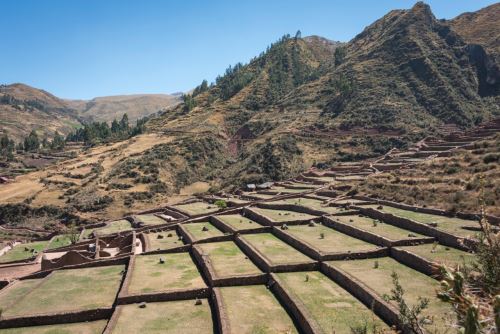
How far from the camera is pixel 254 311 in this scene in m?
20.9

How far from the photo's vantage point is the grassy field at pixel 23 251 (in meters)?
41.0

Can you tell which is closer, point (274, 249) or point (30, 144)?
point (274, 249)

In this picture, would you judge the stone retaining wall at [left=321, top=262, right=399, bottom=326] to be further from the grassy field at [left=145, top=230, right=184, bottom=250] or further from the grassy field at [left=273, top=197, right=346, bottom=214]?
the grassy field at [left=273, top=197, right=346, bottom=214]

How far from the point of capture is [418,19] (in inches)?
4722

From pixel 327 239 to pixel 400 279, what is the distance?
9615 millimetres

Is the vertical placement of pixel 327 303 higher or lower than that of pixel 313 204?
lower

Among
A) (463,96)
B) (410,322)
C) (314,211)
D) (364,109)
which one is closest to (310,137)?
(364,109)

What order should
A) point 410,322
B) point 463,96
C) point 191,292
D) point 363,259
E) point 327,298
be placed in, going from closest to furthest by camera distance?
point 410,322, point 327,298, point 191,292, point 363,259, point 463,96

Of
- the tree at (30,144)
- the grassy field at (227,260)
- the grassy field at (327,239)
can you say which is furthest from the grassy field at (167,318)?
the tree at (30,144)

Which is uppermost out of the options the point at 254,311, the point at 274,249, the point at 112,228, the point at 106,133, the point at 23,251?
the point at 106,133

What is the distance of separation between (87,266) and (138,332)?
47.0 feet

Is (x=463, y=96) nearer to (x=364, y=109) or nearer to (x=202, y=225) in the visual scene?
(x=364, y=109)

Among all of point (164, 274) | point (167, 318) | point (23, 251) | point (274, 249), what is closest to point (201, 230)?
point (274, 249)

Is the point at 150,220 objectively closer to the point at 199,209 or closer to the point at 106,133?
the point at 199,209
